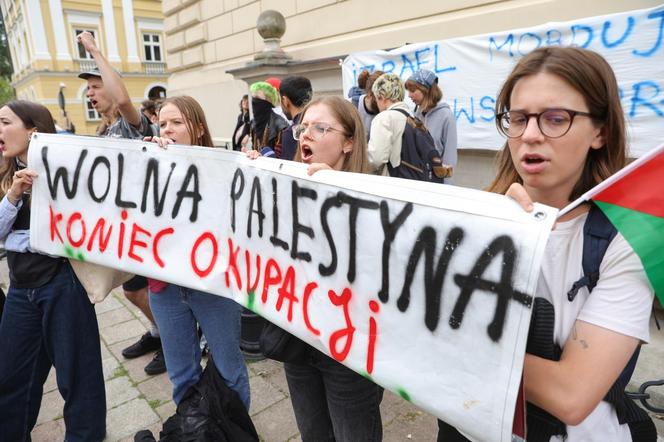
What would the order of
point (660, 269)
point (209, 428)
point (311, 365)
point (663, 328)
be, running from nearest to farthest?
point (660, 269), point (311, 365), point (209, 428), point (663, 328)

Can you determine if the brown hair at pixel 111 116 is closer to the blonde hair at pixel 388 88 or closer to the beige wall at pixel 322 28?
the blonde hair at pixel 388 88

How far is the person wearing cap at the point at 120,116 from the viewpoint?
243 centimetres

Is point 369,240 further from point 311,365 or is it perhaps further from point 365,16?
point 365,16

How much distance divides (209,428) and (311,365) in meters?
0.75

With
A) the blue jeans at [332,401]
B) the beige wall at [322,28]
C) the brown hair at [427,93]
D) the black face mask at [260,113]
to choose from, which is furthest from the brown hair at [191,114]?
the beige wall at [322,28]

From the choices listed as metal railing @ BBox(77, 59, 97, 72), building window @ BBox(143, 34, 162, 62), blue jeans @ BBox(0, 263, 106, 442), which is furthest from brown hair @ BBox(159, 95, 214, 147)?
building window @ BBox(143, 34, 162, 62)

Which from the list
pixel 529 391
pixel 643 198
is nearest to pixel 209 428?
pixel 529 391

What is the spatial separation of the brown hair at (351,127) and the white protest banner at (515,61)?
2465mm

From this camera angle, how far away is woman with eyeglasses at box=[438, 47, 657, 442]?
889mm

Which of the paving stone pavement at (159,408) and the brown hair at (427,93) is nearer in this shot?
the paving stone pavement at (159,408)

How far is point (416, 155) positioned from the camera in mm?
3350

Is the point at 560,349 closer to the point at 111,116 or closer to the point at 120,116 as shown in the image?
the point at 120,116

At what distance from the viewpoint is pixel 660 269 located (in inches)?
34.2

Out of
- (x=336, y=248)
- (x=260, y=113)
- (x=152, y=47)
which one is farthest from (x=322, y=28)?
(x=152, y=47)
